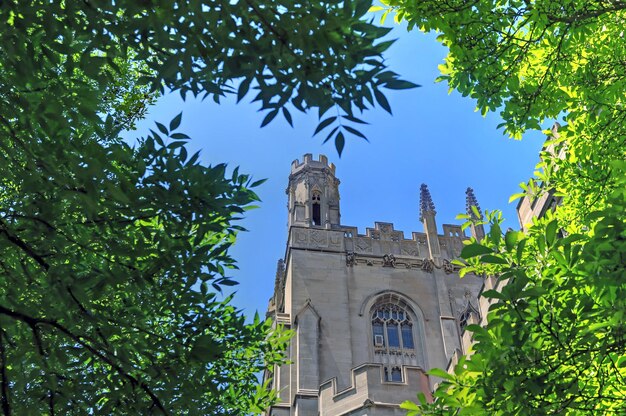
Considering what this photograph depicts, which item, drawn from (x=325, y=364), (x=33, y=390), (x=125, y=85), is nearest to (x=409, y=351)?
(x=325, y=364)

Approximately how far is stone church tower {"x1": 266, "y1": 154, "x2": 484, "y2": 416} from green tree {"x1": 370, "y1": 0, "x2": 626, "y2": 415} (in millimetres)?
13602

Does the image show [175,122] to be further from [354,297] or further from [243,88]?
[354,297]

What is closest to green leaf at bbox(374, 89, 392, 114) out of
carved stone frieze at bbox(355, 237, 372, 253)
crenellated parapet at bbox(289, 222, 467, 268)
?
crenellated parapet at bbox(289, 222, 467, 268)

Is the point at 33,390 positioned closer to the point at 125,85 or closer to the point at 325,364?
the point at 125,85

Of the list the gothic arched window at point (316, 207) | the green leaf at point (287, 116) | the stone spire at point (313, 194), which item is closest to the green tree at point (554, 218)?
the green leaf at point (287, 116)

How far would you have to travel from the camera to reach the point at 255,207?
6.66 meters

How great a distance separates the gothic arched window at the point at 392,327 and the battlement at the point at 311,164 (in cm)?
844

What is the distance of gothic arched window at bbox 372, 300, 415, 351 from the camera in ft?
83.5

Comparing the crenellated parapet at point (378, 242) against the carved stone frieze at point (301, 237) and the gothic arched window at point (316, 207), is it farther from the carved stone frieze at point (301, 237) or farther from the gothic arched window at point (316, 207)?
the gothic arched window at point (316, 207)

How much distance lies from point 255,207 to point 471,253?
8.67 ft

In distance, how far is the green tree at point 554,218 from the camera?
5039 mm

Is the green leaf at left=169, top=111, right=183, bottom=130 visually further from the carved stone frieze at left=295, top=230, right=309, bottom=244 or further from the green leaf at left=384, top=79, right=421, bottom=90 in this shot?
the carved stone frieze at left=295, top=230, right=309, bottom=244

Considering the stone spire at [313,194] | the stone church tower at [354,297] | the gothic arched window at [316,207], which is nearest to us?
the stone church tower at [354,297]

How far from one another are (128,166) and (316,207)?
2491 centimetres
